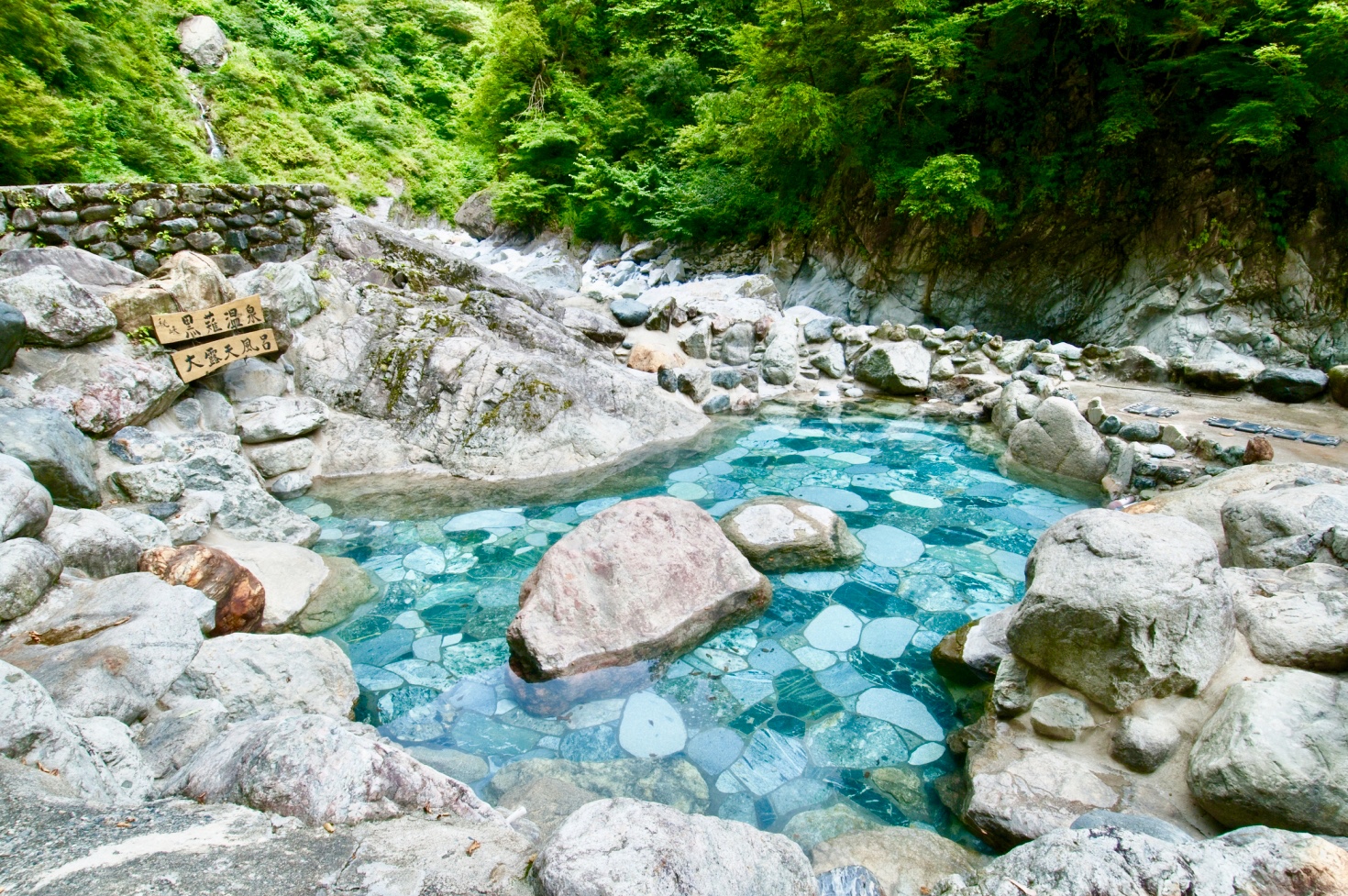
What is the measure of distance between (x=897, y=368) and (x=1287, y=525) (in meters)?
5.63

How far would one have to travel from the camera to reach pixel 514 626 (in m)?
3.25

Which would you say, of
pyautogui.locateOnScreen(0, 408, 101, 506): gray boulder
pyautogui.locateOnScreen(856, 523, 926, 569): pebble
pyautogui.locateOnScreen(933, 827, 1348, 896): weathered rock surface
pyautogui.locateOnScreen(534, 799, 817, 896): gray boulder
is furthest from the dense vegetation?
pyautogui.locateOnScreen(534, 799, 817, 896): gray boulder

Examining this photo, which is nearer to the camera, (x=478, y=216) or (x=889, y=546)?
(x=889, y=546)

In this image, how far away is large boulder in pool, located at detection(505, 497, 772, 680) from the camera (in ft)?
10.7

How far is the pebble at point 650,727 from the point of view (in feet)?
9.52

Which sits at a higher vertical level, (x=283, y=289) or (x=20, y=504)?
(x=283, y=289)

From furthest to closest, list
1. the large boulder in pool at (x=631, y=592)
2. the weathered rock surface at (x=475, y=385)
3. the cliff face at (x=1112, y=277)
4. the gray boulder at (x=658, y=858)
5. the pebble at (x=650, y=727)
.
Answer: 1. the cliff face at (x=1112, y=277)
2. the weathered rock surface at (x=475, y=385)
3. the large boulder in pool at (x=631, y=592)
4. the pebble at (x=650, y=727)
5. the gray boulder at (x=658, y=858)

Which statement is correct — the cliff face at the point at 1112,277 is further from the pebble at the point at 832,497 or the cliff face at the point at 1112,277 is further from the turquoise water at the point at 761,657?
the pebble at the point at 832,497

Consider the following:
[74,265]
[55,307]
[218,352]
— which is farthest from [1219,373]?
Result: [74,265]

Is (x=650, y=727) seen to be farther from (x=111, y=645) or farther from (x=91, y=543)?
(x=91, y=543)

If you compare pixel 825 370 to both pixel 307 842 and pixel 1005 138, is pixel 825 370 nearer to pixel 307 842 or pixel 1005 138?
pixel 1005 138

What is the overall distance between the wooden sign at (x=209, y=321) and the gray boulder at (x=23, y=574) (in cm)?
296

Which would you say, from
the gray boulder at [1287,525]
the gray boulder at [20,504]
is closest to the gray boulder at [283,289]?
the gray boulder at [20,504]

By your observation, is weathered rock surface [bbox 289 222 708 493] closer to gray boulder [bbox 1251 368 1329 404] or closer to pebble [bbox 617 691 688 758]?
pebble [bbox 617 691 688 758]
